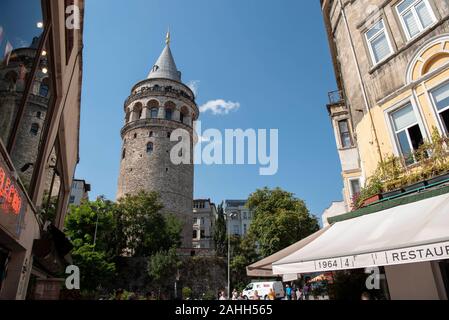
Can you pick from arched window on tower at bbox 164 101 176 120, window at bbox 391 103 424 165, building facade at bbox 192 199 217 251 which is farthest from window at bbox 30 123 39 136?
building facade at bbox 192 199 217 251

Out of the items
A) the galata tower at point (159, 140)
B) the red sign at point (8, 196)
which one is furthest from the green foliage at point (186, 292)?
the red sign at point (8, 196)

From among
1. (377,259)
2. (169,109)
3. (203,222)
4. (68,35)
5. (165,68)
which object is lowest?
(377,259)

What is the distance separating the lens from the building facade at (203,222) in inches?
2630

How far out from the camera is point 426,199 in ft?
18.8

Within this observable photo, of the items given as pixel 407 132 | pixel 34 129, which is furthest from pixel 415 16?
pixel 34 129

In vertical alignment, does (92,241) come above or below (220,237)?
below

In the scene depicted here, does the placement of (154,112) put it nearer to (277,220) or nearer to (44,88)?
(277,220)

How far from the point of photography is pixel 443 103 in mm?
6766

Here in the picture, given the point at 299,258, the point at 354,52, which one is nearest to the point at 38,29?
the point at 299,258

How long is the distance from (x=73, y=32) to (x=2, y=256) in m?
5.76

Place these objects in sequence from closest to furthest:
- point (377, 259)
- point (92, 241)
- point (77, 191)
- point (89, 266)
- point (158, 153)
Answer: point (377, 259) → point (89, 266) → point (92, 241) → point (158, 153) → point (77, 191)

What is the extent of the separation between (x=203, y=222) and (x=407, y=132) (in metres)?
63.7

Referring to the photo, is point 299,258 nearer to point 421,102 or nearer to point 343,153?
point 421,102

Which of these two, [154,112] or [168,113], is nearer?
[154,112]
